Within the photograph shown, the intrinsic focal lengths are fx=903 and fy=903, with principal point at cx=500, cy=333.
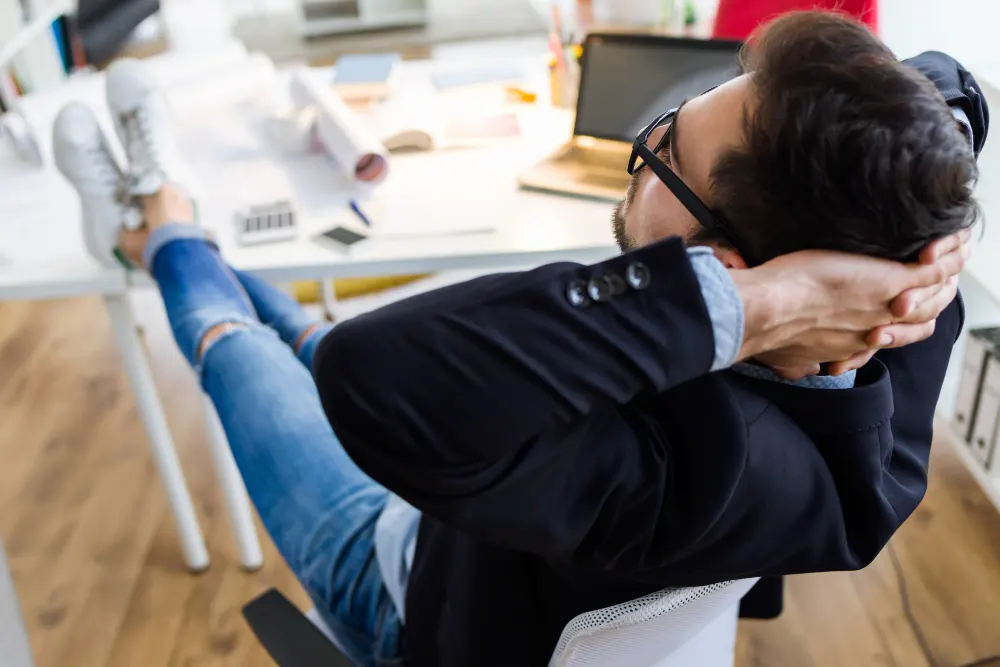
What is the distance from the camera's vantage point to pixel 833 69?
604mm

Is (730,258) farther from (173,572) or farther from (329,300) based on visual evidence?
(329,300)

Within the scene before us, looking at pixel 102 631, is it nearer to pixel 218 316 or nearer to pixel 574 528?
pixel 218 316

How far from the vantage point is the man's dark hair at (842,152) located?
1.92ft

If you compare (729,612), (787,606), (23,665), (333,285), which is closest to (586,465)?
(729,612)

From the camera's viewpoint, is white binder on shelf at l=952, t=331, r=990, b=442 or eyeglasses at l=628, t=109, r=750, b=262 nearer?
eyeglasses at l=628, t=109, r=750, b=262

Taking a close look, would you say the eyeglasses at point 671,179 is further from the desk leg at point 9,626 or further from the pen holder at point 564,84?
the pen holder at point 564,84

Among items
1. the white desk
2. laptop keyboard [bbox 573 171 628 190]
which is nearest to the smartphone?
the white desk

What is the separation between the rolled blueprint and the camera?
5.03ft

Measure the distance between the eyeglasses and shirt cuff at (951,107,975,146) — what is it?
0.25m

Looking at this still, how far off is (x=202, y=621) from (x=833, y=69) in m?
1.59

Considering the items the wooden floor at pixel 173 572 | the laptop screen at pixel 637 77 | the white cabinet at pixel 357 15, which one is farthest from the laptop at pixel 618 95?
the white cabinet at pixel 357 15

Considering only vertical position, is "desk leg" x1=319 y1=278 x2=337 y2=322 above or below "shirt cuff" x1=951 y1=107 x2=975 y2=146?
below

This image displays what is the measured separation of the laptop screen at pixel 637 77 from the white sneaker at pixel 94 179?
771mm

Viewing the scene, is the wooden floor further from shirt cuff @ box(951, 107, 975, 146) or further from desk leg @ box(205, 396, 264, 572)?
shirt cuff @ box(951, 107, 975, 146)
